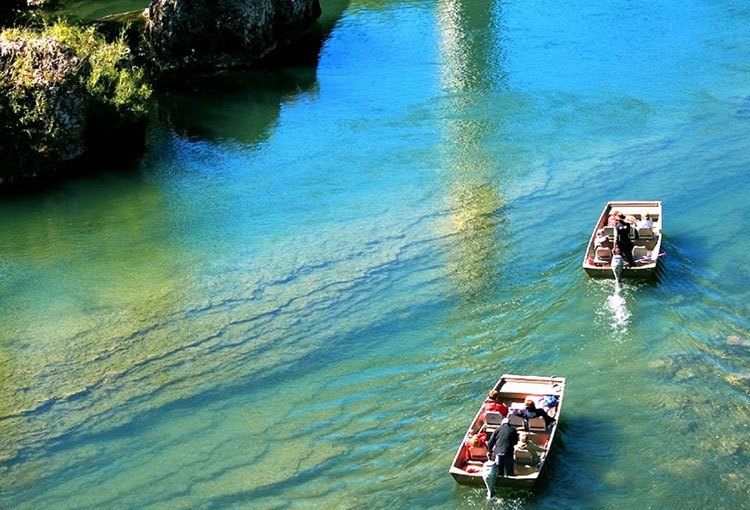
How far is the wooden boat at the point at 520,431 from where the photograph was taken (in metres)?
26.9

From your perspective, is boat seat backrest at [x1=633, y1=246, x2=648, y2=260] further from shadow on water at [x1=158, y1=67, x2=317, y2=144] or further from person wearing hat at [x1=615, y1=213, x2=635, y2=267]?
shadow on water at [x1=158, y1=67, x2=317, y2=144]

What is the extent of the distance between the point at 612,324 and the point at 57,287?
21771mm

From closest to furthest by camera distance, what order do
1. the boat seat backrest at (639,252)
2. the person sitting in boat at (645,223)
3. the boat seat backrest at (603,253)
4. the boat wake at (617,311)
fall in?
1. the boat wake at (617,311)
2. the boat seat backrest at (603,253)
3. the boat seat backrest at (639,252)
4. the person sitting in boat at (645,223)

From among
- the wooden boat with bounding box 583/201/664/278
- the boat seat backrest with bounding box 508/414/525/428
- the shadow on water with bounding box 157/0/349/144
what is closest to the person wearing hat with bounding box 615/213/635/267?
the wooden boat with bounding box 583/201/664/278

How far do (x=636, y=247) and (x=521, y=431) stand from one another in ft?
39.8

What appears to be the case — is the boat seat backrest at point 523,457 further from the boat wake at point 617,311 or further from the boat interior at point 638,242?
the boat interior at point 638,242

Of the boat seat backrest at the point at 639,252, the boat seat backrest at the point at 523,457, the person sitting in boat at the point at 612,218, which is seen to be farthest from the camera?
the person sitting in boat at the point at 612,218

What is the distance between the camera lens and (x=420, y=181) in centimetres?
4794

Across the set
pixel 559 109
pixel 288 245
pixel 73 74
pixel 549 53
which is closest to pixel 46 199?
pixel 73 74

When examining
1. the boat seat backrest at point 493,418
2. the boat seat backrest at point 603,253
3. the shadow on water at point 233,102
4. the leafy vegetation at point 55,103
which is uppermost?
the leafy vegetation at point 55,103

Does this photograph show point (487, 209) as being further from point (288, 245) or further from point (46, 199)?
point (46, 199)

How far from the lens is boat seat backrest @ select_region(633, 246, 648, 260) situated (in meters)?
37.4

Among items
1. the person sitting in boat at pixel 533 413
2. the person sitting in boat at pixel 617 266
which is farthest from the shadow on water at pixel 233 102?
the person sitting in boat at pixel 533 413

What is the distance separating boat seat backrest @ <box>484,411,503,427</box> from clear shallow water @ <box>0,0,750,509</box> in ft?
4.90
